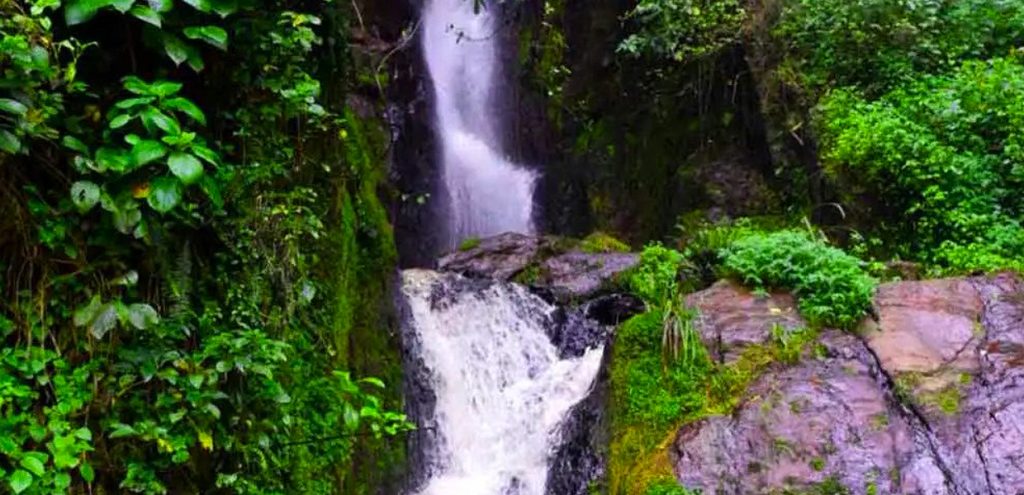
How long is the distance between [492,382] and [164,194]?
486cm

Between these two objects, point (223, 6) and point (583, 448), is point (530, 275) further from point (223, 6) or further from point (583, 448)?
point (223, 6)

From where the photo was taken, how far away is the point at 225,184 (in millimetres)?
2986

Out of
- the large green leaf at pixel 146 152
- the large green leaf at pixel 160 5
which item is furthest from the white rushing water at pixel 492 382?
the large green leaf at pixel 160 5

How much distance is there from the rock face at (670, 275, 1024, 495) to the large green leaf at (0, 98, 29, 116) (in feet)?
11.8

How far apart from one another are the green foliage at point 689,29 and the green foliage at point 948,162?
8.70 feet

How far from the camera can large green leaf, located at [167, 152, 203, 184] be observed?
2395mm

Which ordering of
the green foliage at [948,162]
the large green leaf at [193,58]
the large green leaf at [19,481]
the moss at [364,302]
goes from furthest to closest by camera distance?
1. the green foliage at [948,162]
2. the moss at [364,302]
3. the large green leaf at [193,58]
4. the large green leaf at [19,481]

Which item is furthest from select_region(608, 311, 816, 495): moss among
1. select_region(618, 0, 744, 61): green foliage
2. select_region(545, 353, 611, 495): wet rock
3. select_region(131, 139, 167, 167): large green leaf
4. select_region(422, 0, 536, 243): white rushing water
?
select_region(422, 0, 536, 243): white rushing water

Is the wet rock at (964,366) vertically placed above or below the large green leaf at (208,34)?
below

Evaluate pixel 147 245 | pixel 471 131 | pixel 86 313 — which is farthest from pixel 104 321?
pixel 471 131

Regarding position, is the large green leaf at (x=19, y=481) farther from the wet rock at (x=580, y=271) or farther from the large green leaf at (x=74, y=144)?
the wet rock at (x=580, y=271)

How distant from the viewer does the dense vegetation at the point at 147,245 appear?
2.38 meters

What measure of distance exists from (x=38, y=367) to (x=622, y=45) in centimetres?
859

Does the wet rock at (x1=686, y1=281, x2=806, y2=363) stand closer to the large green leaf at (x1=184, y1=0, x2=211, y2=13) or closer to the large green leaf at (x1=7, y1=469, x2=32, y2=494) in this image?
the large green leaf at (x1=184, y1=0, x2=211, y2=13)
